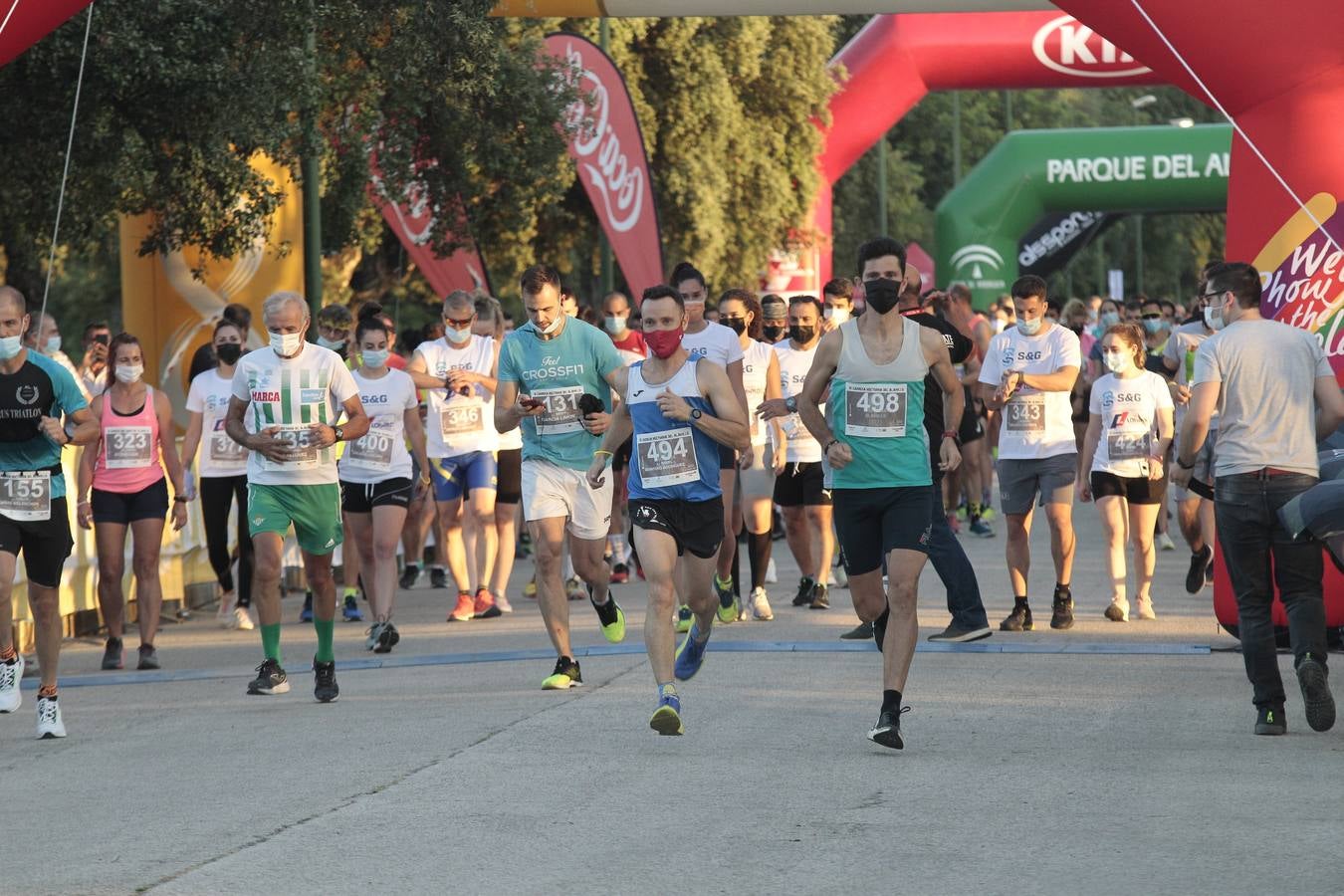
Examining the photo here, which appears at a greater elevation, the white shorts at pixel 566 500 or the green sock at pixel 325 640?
the white shorts at pixel 566 500

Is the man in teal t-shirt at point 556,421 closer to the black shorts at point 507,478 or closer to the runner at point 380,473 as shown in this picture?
the runner at point 380,473

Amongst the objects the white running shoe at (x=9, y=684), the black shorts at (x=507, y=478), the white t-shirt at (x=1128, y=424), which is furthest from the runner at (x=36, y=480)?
the white t-shirt at (x=1128, y=424)

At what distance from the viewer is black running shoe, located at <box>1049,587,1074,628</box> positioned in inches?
486

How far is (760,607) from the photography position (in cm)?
1306

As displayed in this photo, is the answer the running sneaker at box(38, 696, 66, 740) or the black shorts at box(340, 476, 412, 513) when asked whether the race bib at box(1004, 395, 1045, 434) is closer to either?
the black shorts at box(340, 476, 412, 513)

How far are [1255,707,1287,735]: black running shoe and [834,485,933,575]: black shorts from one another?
1.49 meters

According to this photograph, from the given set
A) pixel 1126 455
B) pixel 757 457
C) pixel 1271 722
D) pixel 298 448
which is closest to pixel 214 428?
pixel 757 457

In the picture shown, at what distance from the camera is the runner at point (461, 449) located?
13750 millimetres

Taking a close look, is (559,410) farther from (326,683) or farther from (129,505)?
(129,505)

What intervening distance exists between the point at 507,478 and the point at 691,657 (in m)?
4.59

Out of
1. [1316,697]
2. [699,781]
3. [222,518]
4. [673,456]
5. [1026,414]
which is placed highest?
[1026,414]

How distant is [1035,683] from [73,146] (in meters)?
8.12

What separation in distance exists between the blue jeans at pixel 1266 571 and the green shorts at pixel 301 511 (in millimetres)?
4227

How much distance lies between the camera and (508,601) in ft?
48.9
